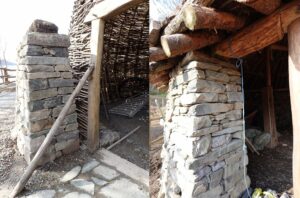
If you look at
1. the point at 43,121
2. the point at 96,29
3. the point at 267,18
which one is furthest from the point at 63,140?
the point at 267,18

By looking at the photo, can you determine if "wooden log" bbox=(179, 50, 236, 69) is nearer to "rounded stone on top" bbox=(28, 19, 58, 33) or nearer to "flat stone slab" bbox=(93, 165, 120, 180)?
"flat stone slab" bbox=(93, 165, 120, 180)

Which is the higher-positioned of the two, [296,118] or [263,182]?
[296,118]

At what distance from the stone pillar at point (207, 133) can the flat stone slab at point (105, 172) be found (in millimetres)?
755

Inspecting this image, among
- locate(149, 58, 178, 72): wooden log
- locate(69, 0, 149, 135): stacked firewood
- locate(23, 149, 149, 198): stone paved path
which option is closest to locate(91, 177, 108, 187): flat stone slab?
locate(23, 149, 149, 198): stone paved path

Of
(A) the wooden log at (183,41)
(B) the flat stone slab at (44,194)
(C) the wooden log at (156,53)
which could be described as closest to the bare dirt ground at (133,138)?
(B) the flat stone slab at (44,194)

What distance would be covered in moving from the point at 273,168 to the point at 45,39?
365cm

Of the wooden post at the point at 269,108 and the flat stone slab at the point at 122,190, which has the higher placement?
the wooden post at the point at 269,108

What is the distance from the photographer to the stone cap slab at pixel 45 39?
10.3 ft

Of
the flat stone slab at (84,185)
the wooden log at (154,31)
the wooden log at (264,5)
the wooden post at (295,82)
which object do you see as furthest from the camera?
the flat stone slab at (84,185)

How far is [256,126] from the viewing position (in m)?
4.78

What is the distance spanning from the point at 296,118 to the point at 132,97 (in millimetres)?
4415

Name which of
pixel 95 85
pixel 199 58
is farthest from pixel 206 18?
pixel 95 85

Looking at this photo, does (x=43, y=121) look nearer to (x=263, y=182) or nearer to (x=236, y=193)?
(x=236, y=193)

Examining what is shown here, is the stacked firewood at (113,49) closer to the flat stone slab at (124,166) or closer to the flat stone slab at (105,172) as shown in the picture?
the flat stone slab at (124,166)
